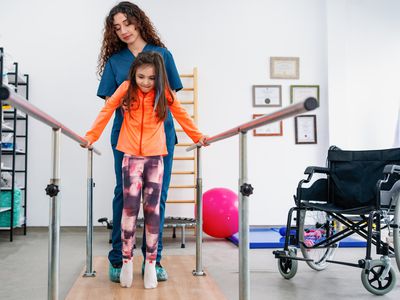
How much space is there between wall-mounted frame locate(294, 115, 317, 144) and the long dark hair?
3.36 m

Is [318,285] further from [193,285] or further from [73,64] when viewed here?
[73,64]

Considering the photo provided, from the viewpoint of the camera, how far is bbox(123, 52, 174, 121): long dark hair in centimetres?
215

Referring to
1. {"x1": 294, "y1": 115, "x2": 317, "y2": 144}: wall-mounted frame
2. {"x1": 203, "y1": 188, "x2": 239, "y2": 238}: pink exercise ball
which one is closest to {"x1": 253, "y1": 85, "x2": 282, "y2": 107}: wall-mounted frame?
{"x1": 294, "y1": 115, "x2": 317, "y2": 144}: wall-mounted frame

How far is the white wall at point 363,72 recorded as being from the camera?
530 cm

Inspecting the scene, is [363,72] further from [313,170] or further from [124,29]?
[124,29]

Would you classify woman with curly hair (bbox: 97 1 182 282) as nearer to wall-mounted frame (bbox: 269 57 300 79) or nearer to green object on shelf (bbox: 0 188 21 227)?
green object on shelf (bbox: 0 188 21 227)

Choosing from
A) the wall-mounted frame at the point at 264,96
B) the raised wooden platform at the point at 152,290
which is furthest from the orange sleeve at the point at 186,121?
the wall-mounted frame at the point at 264,96

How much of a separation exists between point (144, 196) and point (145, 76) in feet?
1.84

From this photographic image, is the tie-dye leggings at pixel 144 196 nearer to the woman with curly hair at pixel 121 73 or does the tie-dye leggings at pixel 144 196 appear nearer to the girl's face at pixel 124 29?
the woman with curly hair at pixel 121 73

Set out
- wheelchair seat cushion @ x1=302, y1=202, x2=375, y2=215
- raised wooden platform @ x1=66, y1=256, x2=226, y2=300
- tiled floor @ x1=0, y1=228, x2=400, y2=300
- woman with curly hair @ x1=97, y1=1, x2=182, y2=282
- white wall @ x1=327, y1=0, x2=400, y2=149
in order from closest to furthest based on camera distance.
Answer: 1. raised wooden platform @ x1=66, y1=256, x2=226, y2=300
2. woman with curly hair @ x1=97, y1=1, x2=182, y2=282
3. tiled floor @ x1=0, y1=228, x2=400, y2=300
4. wheelchair seat cushion @ x1=302, y1=202, x2=375, y2=215
5. white wall @ x1=327, y1=0, x2=400, y2=149

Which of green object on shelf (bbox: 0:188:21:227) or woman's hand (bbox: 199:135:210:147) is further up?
woman's hand (bbox: 199:135:210:147)

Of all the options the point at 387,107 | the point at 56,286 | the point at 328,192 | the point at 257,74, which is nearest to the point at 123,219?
the point at 56,286

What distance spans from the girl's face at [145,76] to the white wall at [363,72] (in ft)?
11.5

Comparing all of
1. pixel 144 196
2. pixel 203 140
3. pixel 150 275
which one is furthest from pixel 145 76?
pixel 150 275
